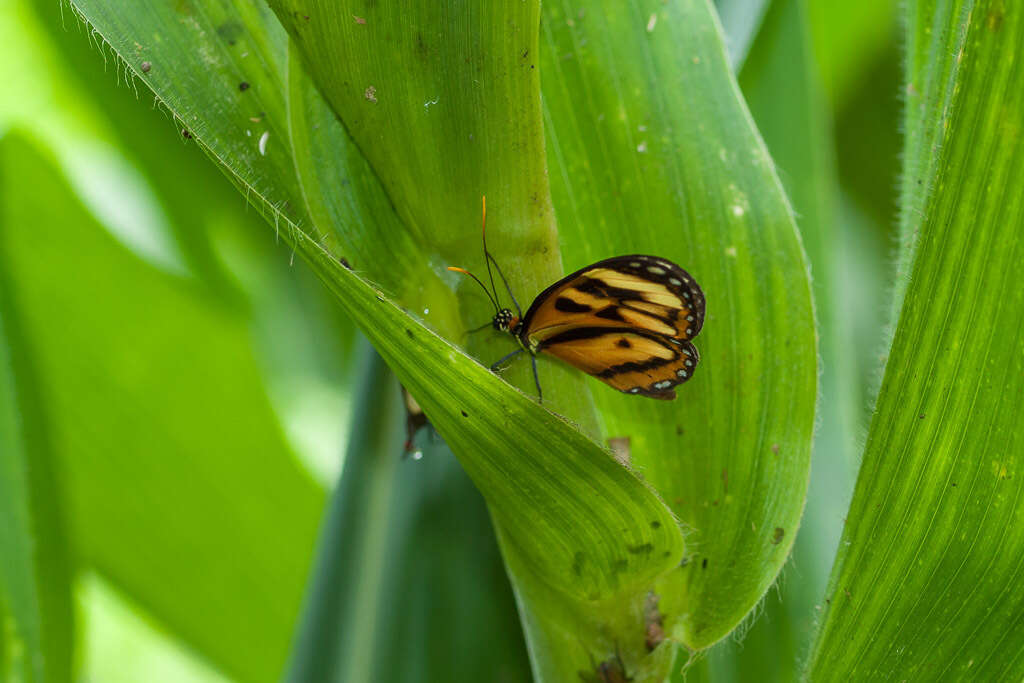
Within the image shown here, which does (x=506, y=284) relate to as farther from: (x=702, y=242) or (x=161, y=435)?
(x=161, y=435)

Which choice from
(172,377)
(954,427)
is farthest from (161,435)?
(954,427)

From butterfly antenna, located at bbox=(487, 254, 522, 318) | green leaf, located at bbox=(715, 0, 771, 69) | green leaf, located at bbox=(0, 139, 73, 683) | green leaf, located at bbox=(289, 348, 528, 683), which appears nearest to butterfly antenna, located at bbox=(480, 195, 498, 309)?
butterfly antenna, located at bbox=(487, 254, 522, 318)

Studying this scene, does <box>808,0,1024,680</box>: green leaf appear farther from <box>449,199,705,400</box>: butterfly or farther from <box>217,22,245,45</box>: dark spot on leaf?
<box>217,22,245,45</box>: dark spot on leaf

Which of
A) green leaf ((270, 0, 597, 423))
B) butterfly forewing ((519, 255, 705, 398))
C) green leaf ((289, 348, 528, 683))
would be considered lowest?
green leaf ((289, 348, 528, 683))

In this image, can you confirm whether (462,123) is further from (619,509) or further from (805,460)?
(805,460)

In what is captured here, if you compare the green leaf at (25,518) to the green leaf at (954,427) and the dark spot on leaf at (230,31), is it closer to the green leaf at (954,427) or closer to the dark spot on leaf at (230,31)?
the dark spot on leaf at (230,31)

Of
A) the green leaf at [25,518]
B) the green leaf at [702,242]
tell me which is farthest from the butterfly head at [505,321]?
the green leaf at [25,518]

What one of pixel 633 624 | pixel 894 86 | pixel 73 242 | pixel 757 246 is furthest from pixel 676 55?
pixel 894 86
